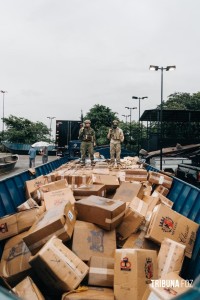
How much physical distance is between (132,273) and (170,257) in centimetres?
71

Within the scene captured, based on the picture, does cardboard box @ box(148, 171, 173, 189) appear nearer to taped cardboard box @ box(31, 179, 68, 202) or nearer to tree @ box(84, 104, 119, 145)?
taped cardboard box @ box(31, 179, 68, 202)

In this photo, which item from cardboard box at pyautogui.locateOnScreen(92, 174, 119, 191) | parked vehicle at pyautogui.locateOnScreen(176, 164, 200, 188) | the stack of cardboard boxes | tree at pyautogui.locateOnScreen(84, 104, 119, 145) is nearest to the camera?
the stack of cardboard boxes

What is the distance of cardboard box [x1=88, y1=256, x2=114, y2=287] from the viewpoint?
308 cm

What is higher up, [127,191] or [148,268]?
[127,191]

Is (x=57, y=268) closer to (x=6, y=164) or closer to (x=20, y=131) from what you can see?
(x=6, y=164)

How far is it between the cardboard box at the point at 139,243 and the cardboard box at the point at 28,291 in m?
1.29

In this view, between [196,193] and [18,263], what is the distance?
3035mm

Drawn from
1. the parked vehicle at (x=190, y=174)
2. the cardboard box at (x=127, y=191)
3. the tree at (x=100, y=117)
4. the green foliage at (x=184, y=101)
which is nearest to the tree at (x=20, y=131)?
the tree at (x=100, y=117)

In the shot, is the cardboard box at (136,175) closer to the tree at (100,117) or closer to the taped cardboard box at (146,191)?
the taped cardboard box at (146,191)

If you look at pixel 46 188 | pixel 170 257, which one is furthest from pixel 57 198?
pixel 170 257

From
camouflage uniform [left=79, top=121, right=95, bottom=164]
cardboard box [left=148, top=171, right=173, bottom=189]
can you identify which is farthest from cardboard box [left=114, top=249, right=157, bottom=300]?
camouflage uniform [left=79, top=121, right=95, bottom=164]

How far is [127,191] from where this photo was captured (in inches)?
214

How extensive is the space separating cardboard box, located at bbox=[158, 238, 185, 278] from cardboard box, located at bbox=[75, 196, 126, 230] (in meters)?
0.67

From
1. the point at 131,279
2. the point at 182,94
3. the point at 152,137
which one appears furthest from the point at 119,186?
the point at 182,94
